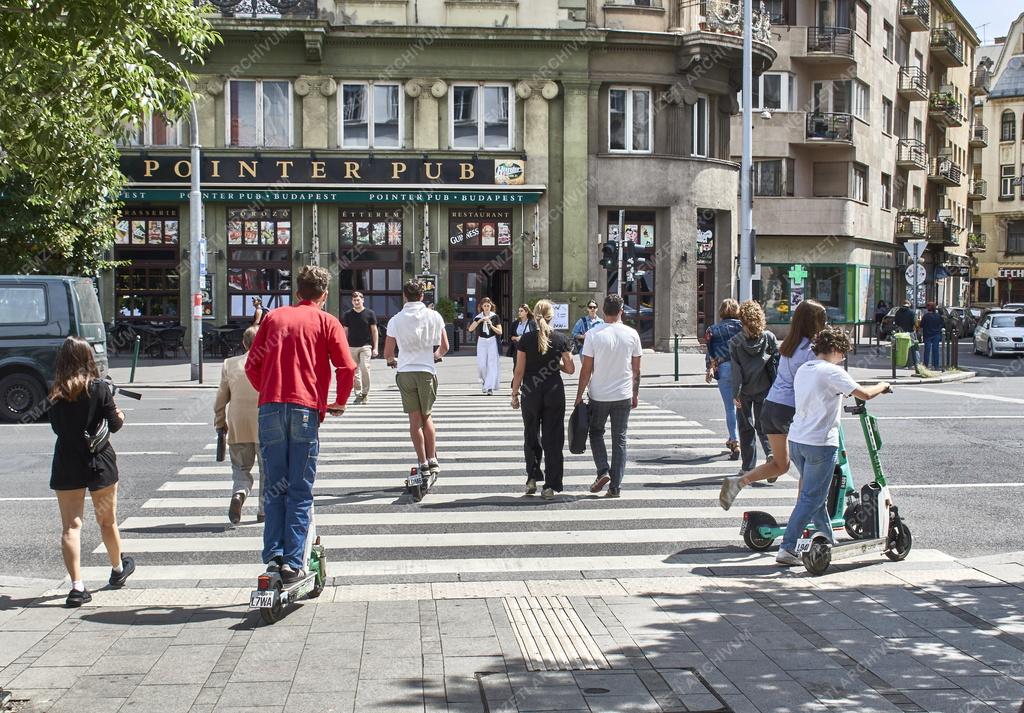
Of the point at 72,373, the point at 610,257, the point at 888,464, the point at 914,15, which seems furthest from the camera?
the point at 914,15

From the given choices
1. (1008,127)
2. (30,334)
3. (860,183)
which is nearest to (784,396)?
(30,334)

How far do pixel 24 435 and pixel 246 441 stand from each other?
7.14 metres

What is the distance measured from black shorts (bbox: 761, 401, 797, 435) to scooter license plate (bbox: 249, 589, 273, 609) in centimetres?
456

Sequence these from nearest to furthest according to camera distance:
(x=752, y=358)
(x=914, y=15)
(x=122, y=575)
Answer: (x=122, y=575)
(x=752, y=358)
(x=914, y=15)

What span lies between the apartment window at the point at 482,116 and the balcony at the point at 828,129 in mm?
16138

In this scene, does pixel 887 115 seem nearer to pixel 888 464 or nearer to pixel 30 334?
pixel 888 464

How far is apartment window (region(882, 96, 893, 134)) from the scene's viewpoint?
169 feet

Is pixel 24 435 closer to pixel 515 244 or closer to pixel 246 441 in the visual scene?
pixel 246 441

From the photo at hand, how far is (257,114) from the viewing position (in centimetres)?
3269

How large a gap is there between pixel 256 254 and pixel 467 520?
81.2ft

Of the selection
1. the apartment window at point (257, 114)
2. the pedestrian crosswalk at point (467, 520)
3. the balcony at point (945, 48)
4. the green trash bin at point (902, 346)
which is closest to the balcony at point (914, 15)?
the balcony at point (945, 48)

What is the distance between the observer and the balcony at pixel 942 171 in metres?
61.9

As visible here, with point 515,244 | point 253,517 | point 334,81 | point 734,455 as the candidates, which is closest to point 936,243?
point 515,244

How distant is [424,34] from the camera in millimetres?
32438
